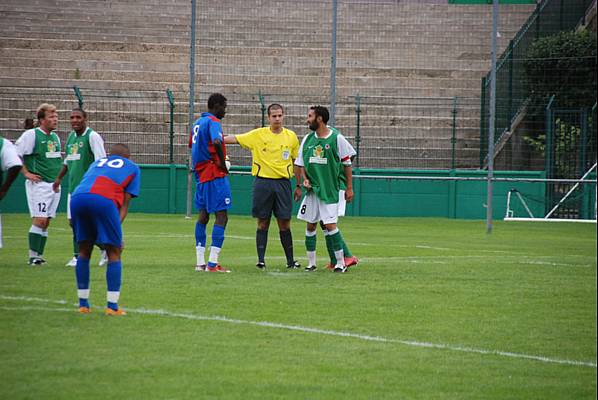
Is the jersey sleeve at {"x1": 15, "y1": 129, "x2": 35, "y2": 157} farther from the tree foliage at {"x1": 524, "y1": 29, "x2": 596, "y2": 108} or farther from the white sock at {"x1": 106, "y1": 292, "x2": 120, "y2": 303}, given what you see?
the tree foliage at {"x1": 524, "y1": 29, "x2": 596, "y2": 108}

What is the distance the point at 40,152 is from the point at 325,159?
3.73 m

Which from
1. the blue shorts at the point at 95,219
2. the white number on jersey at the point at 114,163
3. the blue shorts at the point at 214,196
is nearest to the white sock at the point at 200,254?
the blue shorts at the point at 214,196

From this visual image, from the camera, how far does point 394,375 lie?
7.29 metres

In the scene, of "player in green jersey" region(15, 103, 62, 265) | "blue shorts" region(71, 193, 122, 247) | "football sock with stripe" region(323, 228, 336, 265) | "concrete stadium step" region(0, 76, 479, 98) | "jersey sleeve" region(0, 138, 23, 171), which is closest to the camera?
"blue shorts" region(71, 193, 122, 247)

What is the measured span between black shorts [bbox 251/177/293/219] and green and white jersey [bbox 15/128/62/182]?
269 cm

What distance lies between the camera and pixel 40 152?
46.2 ft

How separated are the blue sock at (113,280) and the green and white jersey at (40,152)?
5171 mm

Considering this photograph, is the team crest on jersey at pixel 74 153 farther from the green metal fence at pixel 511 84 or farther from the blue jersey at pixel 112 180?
the green metal fence at pixel 511 84

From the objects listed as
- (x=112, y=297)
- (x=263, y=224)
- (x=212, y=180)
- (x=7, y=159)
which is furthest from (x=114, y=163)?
(x=263, y=224)

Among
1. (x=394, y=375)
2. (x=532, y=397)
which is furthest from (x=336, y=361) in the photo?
(x=532, y=397)

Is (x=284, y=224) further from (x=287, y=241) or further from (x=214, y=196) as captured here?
(x=214, y=196)

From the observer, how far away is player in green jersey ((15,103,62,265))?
1391 centimetres

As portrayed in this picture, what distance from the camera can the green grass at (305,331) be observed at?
6934mm

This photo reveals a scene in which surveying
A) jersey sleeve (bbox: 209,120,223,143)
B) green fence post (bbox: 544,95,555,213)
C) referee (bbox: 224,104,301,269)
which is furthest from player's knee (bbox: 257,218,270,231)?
green fence post (bbox: 544,95,555,213)
